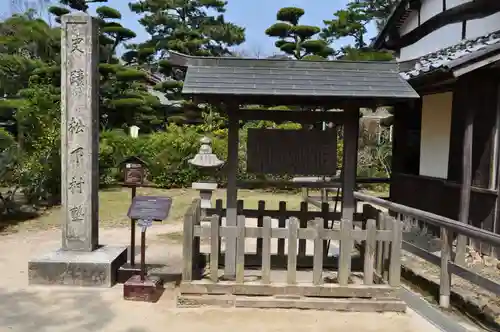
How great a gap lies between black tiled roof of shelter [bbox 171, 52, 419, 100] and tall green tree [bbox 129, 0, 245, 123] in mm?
17544

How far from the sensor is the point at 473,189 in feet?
21.8

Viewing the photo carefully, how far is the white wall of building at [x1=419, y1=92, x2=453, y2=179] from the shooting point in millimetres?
7625

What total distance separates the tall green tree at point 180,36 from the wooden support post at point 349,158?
17.9 metres

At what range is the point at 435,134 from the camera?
8.04 metres

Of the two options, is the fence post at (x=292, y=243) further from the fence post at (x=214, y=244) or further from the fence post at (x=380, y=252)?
the fence post at (x=380, y=252)

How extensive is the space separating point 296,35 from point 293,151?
56.6 feet

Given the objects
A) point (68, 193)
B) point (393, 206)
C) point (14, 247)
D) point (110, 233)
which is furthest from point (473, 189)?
point (14, 247)

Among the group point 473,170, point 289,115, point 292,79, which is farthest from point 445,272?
point 292,79

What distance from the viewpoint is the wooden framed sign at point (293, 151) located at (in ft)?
17.4

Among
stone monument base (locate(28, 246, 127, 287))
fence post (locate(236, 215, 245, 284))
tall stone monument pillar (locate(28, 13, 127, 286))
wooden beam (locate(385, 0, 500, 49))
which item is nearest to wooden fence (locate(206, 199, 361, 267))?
fence post (locate(236, 215, 245, 284))

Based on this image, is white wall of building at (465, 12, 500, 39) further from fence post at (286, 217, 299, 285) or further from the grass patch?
the grass patch

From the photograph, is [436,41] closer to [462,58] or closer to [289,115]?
[462,58]

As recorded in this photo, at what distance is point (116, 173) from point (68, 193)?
11410mm

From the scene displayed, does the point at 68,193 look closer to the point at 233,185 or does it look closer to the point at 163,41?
the point at 233,185
